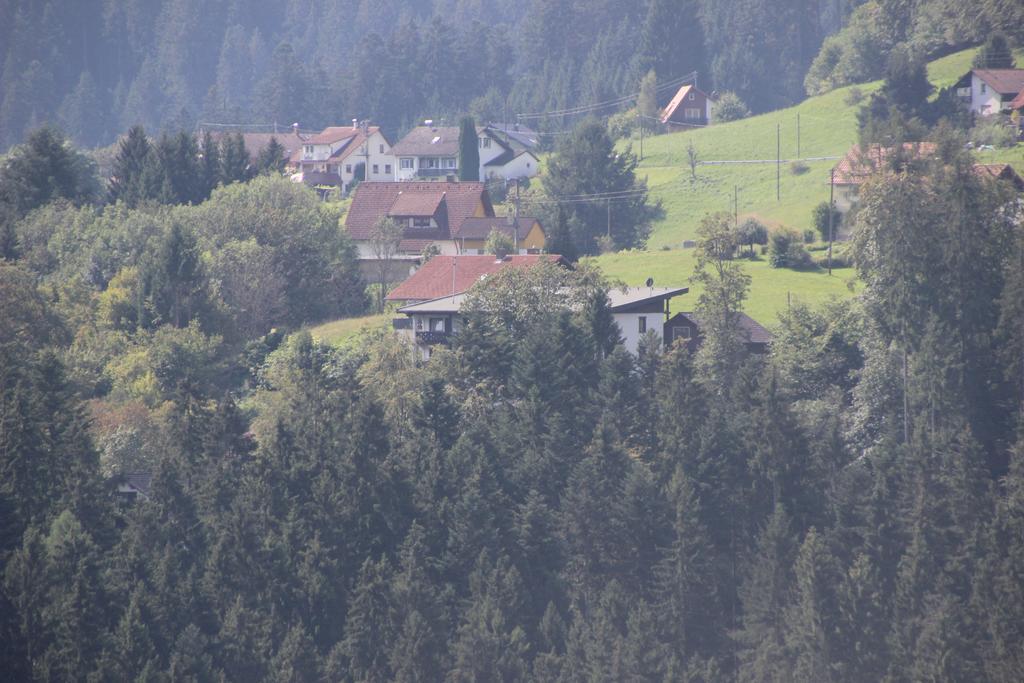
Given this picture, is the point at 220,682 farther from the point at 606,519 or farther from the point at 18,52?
the point at 18,52

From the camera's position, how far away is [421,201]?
214ft

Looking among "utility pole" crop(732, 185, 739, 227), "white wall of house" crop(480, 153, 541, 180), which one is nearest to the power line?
"white wall of house" crop(480, 153, 541, 180)

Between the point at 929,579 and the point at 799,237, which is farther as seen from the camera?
the point at 799,237

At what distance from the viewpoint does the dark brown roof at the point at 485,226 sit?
2394 inches

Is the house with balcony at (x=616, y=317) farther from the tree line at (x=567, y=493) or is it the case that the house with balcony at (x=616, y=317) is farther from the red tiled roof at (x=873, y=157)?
the red tiled roof at (x=873, y=157)

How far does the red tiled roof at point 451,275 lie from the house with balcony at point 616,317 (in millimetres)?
2335

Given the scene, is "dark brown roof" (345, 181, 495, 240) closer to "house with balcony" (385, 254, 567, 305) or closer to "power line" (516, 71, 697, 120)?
"house with balcony" (385, 254, 567, 305)

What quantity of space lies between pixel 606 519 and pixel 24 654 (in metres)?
14.6

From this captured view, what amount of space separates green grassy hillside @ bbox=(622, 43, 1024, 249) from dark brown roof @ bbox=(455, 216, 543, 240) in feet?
24.9

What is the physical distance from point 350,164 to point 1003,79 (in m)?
36.3

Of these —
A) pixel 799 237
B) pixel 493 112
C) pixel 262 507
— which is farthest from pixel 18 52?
pixel 262 507

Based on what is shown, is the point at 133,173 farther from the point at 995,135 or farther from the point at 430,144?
the point at 995,135

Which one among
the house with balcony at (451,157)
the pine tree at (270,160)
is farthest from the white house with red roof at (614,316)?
the house with balcony at (451,157)

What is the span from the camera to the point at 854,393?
45.2 m
